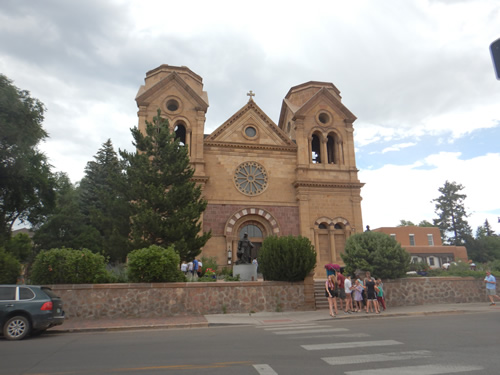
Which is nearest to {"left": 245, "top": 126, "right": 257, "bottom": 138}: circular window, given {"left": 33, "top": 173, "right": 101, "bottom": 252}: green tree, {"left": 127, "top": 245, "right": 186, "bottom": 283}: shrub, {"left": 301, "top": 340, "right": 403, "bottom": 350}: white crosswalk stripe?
{"left": 33, "top": 173, "right": 101, "bottom": 252}: green tree

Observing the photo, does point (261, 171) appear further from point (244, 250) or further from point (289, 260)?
point (289, 260)

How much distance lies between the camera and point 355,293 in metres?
16.2

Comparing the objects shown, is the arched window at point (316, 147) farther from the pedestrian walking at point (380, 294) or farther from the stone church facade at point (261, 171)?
the pedestrian walking at point (380, 294)

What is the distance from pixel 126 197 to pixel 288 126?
18.1 m

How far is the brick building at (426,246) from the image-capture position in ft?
163

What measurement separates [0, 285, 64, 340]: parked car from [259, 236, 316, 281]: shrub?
9.30 meters

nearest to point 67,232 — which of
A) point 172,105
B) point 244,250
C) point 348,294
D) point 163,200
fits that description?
point 172,105

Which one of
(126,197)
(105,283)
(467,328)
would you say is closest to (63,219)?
(126,197)

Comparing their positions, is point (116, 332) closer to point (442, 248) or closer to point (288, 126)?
point (288, 126)

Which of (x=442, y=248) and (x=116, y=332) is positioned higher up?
(x=442, y=248)

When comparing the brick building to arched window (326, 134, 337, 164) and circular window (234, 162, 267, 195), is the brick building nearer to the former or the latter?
arched window (326, 134, 337, 164)

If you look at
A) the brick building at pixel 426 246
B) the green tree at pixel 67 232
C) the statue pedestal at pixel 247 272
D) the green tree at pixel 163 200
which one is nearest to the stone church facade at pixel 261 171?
the green tree at pixel 163 200

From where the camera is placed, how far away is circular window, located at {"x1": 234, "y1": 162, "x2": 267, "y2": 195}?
2914cm

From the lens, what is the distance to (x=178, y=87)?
31000 mm
